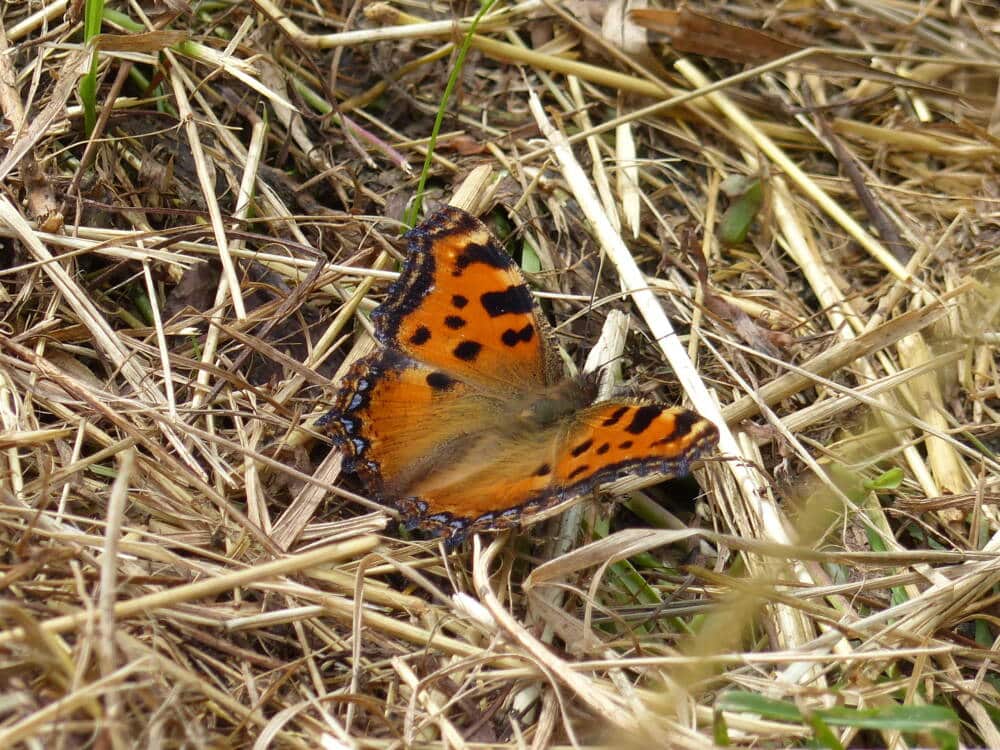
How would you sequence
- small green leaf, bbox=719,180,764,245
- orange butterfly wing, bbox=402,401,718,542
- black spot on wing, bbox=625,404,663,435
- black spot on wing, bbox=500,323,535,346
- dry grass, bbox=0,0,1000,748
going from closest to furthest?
dry grass, bbox=0,0,1000,748 → orange butterfly wing, bbox=402,401,718,542 → black spot on wing, bbox=625,404,663,435 → black spot on wing, bbox=500,323,535,346 → small green leaf, bbox=719,180,764,245

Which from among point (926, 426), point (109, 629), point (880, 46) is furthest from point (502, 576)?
point (880, 46)

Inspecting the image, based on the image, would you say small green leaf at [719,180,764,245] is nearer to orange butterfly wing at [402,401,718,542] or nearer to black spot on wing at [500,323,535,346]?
black spot on wing at [500,323,535,346]

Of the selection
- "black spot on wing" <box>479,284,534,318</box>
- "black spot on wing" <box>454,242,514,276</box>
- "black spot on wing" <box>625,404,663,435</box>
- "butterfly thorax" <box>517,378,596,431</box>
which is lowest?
"butterfly thorax" <box>517,378,596,431</box>

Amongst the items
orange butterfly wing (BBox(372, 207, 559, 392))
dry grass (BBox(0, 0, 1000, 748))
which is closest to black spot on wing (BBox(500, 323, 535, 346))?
orange butterfly wing (BBox(372, 207, 559, 392))

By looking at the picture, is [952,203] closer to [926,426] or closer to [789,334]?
[789,334]

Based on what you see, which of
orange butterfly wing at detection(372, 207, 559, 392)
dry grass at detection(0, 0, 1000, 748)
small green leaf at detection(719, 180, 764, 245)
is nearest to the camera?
dry grass at detection(0, 0, 1000, 748)

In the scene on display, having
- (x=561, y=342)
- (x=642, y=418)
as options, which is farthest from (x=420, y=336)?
(x=642, y=418)
